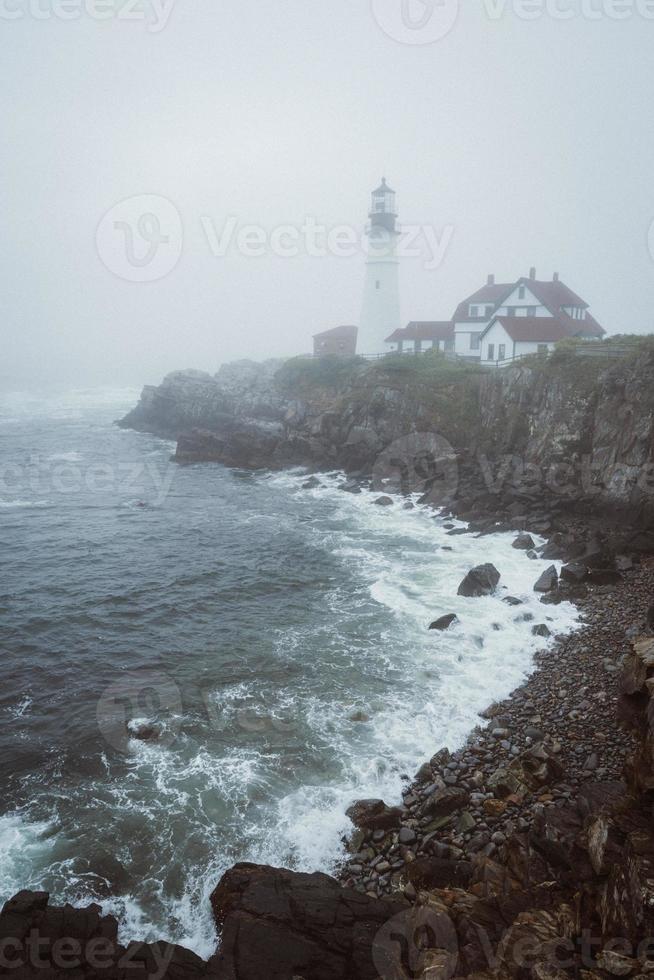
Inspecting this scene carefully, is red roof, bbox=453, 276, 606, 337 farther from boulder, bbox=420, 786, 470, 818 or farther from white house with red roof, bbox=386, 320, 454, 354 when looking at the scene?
boulder, bbox=420, 786, 470, 818

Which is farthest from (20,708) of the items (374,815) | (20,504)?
(20,504)

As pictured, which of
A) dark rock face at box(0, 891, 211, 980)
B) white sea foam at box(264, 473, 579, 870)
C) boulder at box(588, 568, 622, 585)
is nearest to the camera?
dark rock face at box(0, 891, 211, 980)

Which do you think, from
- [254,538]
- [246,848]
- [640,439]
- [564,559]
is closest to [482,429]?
[640,439]

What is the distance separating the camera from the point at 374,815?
12516 mm

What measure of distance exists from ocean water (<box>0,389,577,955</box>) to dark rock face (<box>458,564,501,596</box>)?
0.60 metres

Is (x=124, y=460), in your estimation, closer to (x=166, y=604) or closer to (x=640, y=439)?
A: (x=166, y=604)

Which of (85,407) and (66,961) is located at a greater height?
(85,407)

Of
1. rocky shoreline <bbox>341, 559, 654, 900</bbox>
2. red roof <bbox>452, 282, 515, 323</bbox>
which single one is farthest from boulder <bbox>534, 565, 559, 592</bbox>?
red roof <bbox>452, 282, 515, 323</bbox>

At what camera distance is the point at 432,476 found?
38406mm

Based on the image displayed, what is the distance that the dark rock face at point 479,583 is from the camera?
2283cm

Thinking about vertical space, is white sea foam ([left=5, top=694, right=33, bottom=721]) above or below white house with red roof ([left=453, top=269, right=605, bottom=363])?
below

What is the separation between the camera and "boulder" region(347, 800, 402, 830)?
1236cm

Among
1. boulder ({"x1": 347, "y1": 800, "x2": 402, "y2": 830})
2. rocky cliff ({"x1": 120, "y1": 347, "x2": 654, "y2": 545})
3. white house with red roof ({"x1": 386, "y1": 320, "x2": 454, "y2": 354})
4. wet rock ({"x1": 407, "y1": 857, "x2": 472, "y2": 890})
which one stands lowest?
boulder ({"x1": 347, "y1": 800, "x2": 402, "y2": 830})

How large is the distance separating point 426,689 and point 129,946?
10.2 m
